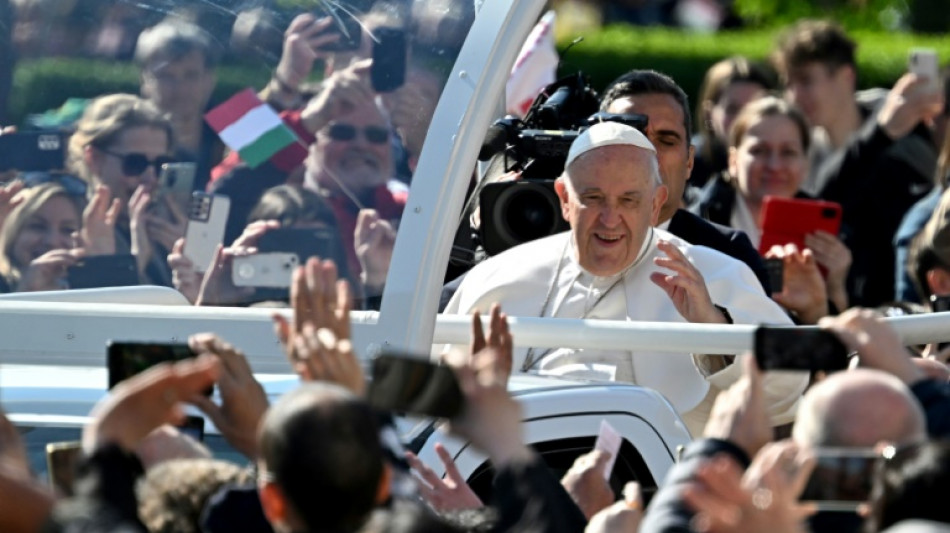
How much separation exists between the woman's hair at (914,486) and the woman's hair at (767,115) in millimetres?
4740

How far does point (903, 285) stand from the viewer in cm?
766

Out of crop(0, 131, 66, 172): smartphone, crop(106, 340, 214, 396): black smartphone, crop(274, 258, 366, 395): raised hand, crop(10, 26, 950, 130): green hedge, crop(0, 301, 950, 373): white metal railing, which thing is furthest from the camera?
crop(10, 26, 950, 130): green hedge

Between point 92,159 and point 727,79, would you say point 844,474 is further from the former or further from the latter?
point 727,79

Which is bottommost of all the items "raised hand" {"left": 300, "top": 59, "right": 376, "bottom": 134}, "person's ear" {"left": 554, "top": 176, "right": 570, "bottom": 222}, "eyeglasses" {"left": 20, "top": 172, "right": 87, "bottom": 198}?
"eyeglasses" {"left": 20, "top": 172, "right": 87, "bottom": 198}

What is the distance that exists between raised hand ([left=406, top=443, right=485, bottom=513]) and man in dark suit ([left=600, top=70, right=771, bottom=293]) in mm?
2170

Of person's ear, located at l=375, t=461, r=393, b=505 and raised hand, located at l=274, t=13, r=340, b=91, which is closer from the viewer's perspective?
person's ear, located at l=375, t=461, r=393, b=505

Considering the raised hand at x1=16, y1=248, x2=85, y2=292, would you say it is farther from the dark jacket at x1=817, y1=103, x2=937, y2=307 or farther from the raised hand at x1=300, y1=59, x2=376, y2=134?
the dark jacket at x1=817, y1=103, x2=937, y2=307

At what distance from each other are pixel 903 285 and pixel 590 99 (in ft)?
5.40

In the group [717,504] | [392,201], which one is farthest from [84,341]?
[717,504]

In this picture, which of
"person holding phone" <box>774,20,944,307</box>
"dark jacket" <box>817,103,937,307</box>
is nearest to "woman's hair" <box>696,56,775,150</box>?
"person holding phone" <box>774,20,944,307</box>

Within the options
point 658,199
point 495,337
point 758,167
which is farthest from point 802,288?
point 495,337

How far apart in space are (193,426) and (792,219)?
366 centimetres

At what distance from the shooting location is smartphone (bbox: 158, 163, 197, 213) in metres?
5.05

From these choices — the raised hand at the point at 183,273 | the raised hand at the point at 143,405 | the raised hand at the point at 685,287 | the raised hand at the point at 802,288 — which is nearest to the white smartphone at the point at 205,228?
the raised hand at the point at 183,273
